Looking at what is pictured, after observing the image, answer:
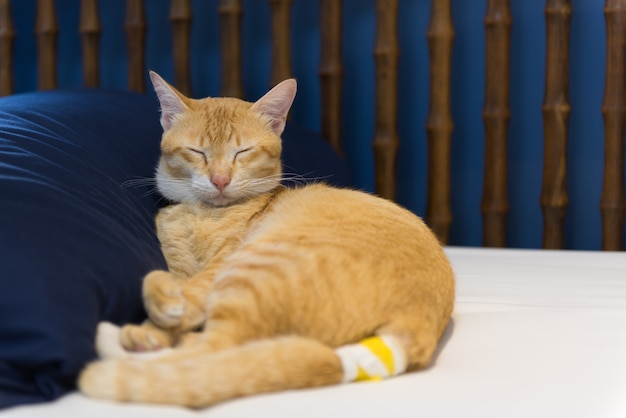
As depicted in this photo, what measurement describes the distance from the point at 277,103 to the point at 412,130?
1.08 metres

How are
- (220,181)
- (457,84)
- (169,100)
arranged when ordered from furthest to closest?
(457,84), (169,100), (220,181)

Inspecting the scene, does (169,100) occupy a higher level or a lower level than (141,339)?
higher

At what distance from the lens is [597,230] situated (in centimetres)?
258

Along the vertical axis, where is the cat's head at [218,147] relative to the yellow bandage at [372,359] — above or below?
above

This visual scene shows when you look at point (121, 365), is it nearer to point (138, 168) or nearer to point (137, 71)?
point (138, 168)

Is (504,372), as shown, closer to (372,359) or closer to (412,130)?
(372,359)

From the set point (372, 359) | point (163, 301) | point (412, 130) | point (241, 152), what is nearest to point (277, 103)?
point (241, 152)

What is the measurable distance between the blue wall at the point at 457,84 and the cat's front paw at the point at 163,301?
161cm

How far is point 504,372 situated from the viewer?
1143mm

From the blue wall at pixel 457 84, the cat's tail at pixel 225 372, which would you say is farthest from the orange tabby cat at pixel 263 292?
the blue wall at pixel 457 84

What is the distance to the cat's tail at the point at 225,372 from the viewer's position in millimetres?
942

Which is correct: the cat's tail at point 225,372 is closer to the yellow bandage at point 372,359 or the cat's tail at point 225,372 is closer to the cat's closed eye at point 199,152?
the yellow bandage at point 372,359

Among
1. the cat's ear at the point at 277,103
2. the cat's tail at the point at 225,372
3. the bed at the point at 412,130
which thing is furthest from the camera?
the cat's ear at the point at 277,103

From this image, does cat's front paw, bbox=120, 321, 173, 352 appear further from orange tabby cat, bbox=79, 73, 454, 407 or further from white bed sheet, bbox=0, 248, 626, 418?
white bed sheet, bbox=0, 248, 626, 418
